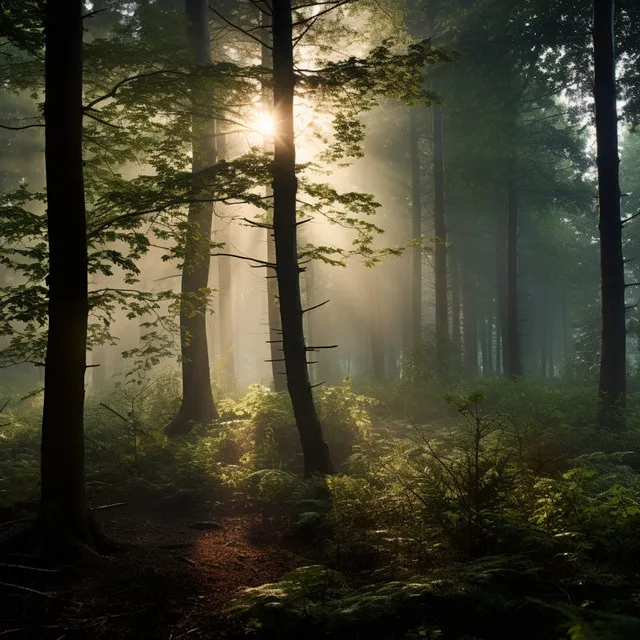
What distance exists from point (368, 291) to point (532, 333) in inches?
718

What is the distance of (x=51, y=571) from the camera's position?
4.68m

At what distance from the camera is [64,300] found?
18.7ft

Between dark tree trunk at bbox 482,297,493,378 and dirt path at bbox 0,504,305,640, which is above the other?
dark tree trunk at bbox 482,297,493,378

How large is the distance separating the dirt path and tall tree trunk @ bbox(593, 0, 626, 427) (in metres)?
9.64

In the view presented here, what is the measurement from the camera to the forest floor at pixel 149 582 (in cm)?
397

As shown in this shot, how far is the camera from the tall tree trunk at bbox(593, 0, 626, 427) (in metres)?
12.4

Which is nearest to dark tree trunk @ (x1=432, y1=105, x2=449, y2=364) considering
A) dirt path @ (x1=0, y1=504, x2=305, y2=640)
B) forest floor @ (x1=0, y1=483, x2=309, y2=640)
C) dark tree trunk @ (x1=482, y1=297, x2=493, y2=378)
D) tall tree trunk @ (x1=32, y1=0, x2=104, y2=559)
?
forest floor @ (x1=0, y1=483, x2=309, y2=640)

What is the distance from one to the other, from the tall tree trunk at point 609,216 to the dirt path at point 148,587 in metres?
9.64

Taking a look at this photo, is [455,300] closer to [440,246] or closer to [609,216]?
[440,246]

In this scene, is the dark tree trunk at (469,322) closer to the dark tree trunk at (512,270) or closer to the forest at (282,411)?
the dark tree trunk at (512,270)

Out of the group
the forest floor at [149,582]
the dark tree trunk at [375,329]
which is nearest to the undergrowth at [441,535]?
the forest floor at [149,582]

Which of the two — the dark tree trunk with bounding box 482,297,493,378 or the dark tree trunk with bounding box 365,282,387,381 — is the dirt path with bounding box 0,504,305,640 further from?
the dark tree trunk with bounding box 482,297,493,378

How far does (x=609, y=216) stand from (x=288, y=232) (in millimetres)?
8375

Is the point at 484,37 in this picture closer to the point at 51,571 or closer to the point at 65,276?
the point at 65,276
